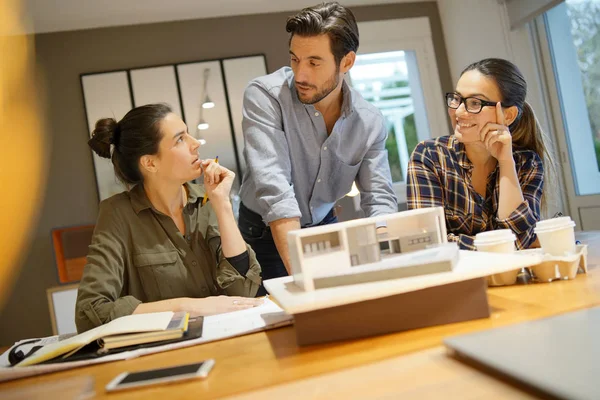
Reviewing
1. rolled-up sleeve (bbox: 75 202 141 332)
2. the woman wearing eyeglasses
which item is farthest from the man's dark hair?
rolled-up sleeve (bbox: 75 202 141 332)

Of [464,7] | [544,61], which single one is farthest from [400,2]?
[544,61]

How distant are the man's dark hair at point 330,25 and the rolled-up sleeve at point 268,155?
0.25m

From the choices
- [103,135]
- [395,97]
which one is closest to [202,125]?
[395,97]

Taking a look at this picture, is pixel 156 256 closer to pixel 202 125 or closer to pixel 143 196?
pixel 143 196

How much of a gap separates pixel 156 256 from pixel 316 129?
703mm

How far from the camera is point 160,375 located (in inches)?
28.2

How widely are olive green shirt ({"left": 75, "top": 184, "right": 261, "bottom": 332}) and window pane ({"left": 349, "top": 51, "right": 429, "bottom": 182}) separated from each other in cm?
364

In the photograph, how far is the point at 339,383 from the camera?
0.59 m

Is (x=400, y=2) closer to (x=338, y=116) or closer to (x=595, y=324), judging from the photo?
(x=338, y=116)

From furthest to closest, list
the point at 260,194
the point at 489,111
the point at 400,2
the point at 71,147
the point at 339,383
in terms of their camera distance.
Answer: the point at 400,2, the point at 71,147, the point at 260,194, the point at 489,111, the point at 339,383

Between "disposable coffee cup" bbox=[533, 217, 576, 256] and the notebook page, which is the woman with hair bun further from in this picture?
"disposable coffee cup" bbox=[533, 217, 576, 256]

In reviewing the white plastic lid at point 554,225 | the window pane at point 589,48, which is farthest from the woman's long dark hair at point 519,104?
the window pane at point 589,48

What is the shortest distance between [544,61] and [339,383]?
15.1 feet

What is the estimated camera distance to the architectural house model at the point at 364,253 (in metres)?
0.79
